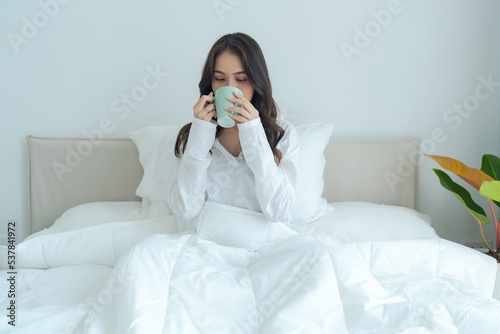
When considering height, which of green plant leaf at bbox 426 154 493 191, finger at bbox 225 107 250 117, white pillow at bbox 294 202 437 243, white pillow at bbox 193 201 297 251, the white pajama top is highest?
finger at bbox 225 107 250 117

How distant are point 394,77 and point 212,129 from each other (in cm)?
104

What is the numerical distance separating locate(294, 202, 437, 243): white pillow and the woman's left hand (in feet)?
1.67

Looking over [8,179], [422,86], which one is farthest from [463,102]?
[8,179]

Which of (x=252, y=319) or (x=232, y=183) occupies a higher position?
(x=232, y=183)

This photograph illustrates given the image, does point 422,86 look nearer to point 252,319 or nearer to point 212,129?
point 212,129

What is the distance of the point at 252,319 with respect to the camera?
3.16 feet

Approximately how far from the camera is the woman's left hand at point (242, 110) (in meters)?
1.22

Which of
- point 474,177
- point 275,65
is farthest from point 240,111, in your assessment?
point 474,177

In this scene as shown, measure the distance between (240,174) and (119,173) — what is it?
712 mm

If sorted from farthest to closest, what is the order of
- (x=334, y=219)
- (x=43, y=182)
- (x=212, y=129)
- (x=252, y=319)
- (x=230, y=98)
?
(x=43, y=182) < (x=334, y=219) < (x=212, y=129) < (x=230, y=98) < (x=252, y=319)

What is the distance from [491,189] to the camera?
145cm

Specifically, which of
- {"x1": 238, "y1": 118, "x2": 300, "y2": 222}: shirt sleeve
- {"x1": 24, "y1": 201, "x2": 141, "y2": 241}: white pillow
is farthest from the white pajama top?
{"x1": 24, "y1": 201, "x2": 141, "y2": 241}: white pillow

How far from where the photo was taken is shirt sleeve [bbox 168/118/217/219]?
1.33m

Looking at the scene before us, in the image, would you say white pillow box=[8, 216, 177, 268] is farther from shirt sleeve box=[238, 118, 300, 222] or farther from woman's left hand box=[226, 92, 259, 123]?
woman's left hand box=[226, 92, 259, 123]
